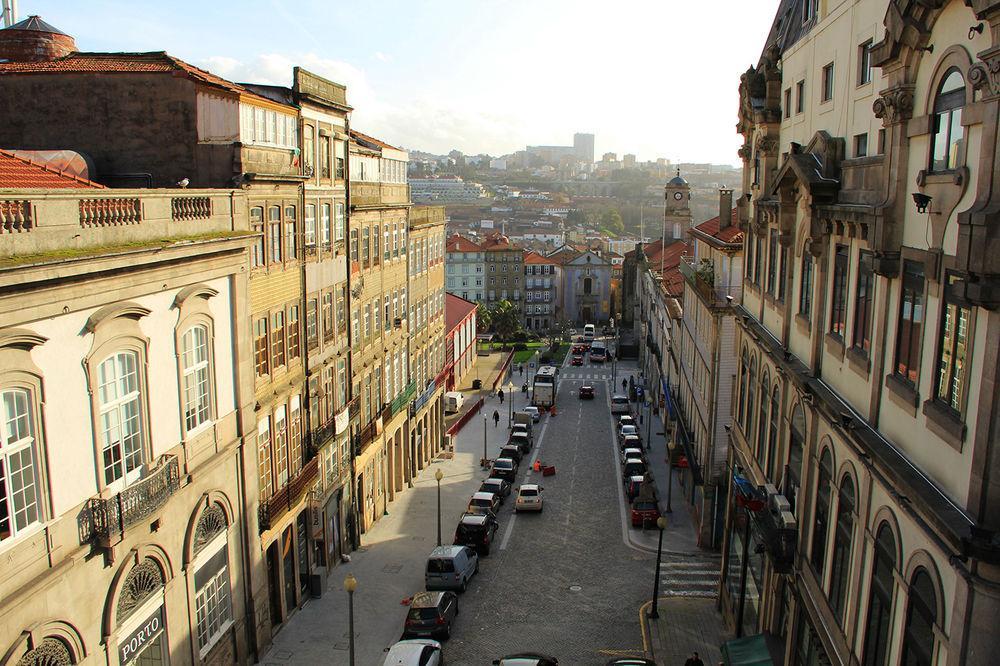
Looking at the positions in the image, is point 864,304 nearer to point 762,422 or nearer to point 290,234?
point 762,422

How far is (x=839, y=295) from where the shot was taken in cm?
1744

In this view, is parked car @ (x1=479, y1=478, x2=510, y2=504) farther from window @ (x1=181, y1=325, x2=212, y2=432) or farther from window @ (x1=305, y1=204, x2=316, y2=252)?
window @ (x1=181, y1=325, x2=212, y2=432)

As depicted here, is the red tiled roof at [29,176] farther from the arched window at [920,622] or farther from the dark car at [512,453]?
the dark car at [512,453]

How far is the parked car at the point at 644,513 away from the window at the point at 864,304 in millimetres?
22387

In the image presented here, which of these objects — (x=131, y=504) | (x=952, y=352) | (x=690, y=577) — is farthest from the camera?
(x=690, y=577)

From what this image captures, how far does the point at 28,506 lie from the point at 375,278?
25.0 m

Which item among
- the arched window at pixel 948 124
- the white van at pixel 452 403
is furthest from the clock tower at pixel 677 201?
the arched window at pixel 948 124

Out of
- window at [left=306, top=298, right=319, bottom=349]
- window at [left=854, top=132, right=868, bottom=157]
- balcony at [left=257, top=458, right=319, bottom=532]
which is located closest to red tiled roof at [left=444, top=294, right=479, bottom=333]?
window at [left=306, top=298, right=319, bottom=349]

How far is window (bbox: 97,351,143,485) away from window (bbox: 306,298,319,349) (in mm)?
11847

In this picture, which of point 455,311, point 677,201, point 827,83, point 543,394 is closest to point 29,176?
point 827,83

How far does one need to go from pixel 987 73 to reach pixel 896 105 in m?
3.30

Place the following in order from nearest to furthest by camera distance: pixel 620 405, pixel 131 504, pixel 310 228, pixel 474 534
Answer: pixel 131 504 → pixel 310 228 → pixel 474 534 → pixel 620 405

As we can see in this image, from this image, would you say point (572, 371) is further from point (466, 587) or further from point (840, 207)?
point (840, 207)

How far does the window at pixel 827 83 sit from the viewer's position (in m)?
19.1
